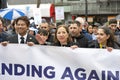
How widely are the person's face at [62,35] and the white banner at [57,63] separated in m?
0.55

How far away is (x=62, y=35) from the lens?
6.96 meters

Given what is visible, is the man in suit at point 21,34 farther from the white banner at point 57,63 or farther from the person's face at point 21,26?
the white banner at point 57,63

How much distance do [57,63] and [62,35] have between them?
0.71 metres

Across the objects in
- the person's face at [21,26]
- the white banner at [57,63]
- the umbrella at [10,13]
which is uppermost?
the person's face at [21,26]

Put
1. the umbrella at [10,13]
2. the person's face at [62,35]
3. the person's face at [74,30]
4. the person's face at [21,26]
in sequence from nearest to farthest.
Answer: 1. the person's face at [62,35]
2. the person's face at [21,26]
3. the person's face at [74,30]
4. the umbrella at [10,13]

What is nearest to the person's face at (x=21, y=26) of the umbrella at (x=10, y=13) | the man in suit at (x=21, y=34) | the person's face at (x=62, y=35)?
the man in suit at (x=21, y=34)

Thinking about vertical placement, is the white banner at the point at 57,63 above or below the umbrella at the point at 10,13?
below

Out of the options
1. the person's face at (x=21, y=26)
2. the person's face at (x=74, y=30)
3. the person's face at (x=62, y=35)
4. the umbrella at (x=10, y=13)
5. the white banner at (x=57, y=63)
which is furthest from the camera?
the umbrella at (x=10, y=13)

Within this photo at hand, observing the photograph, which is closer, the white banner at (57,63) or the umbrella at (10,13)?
the white banner at (57,63)

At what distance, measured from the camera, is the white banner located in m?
6.24

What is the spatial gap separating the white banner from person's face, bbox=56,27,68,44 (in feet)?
1.81

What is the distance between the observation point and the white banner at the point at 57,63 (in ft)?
20.5

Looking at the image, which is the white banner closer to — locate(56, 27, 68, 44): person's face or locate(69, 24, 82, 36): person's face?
locate(56, 27, 68, 44): person's face

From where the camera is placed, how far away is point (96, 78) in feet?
20.3
